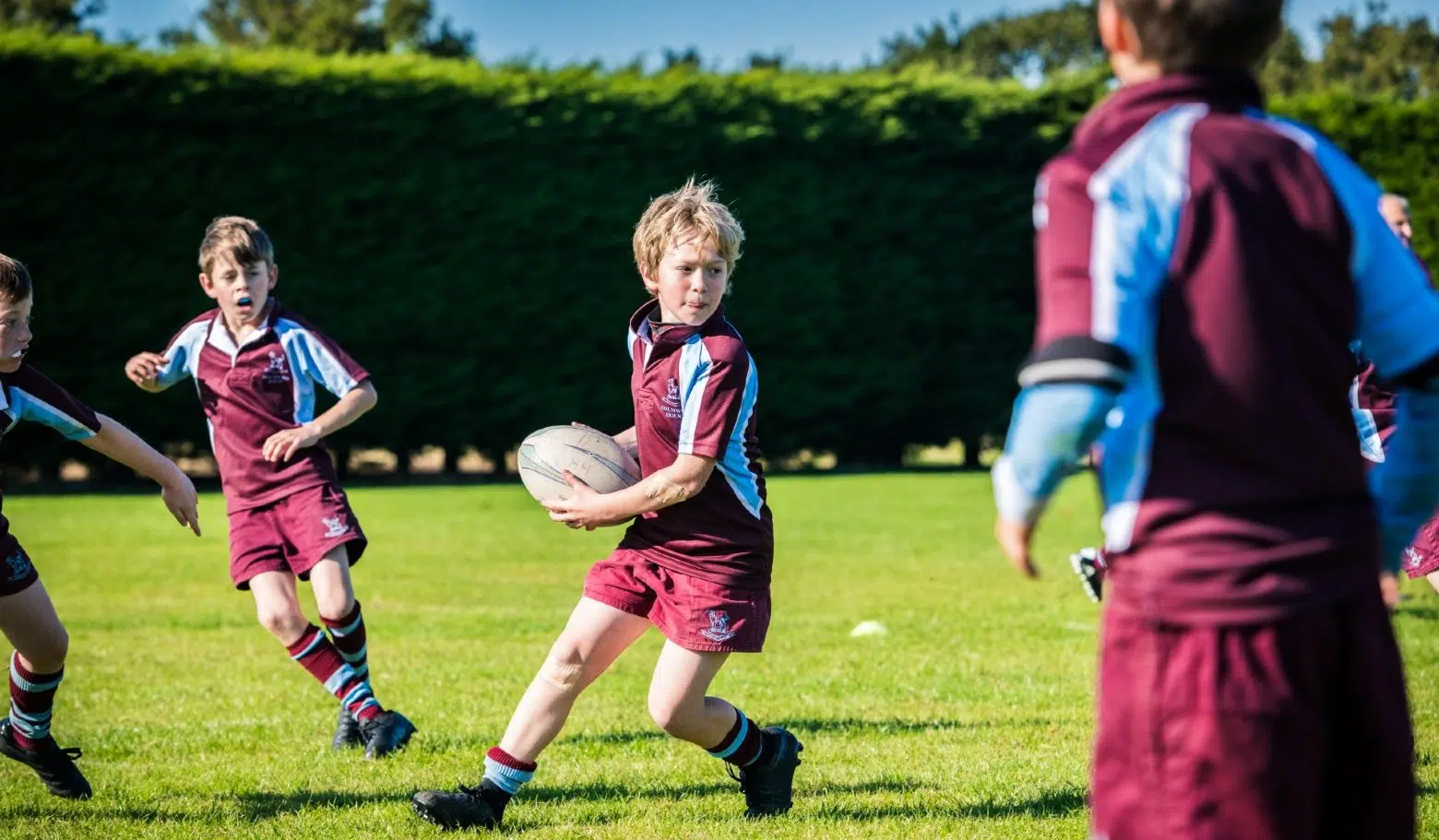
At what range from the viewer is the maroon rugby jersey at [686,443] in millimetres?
4246

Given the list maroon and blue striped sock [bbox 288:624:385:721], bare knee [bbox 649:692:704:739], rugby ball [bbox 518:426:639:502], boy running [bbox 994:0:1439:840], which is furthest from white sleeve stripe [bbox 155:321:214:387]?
boy running [bbox 994:0:1439:840]

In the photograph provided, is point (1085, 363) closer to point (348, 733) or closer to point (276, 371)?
point (348, 733)

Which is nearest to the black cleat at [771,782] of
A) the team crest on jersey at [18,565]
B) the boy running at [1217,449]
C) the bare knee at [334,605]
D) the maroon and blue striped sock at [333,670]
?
the maroon and blue striped sock at [333,670]

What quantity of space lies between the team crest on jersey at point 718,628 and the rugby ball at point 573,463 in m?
0.48

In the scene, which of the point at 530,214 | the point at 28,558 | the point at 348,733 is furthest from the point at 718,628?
the point at 530,214

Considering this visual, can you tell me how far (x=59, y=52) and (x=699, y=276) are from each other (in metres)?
14.2

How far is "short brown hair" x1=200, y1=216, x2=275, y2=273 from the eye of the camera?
231 inches

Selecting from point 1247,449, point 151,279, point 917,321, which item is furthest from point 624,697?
point 917,321

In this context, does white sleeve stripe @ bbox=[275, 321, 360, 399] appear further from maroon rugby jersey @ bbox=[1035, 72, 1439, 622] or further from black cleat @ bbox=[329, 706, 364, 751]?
maroon rugby jersey @ bbox=[1035, 72, 1439, 622]

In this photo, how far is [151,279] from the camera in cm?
1672

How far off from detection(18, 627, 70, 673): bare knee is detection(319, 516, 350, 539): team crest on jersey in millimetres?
1126

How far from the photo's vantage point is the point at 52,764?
4.94 meters

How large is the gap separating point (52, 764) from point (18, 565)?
0.76 metres

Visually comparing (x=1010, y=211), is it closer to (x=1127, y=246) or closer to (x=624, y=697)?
(x=624, y=697)
